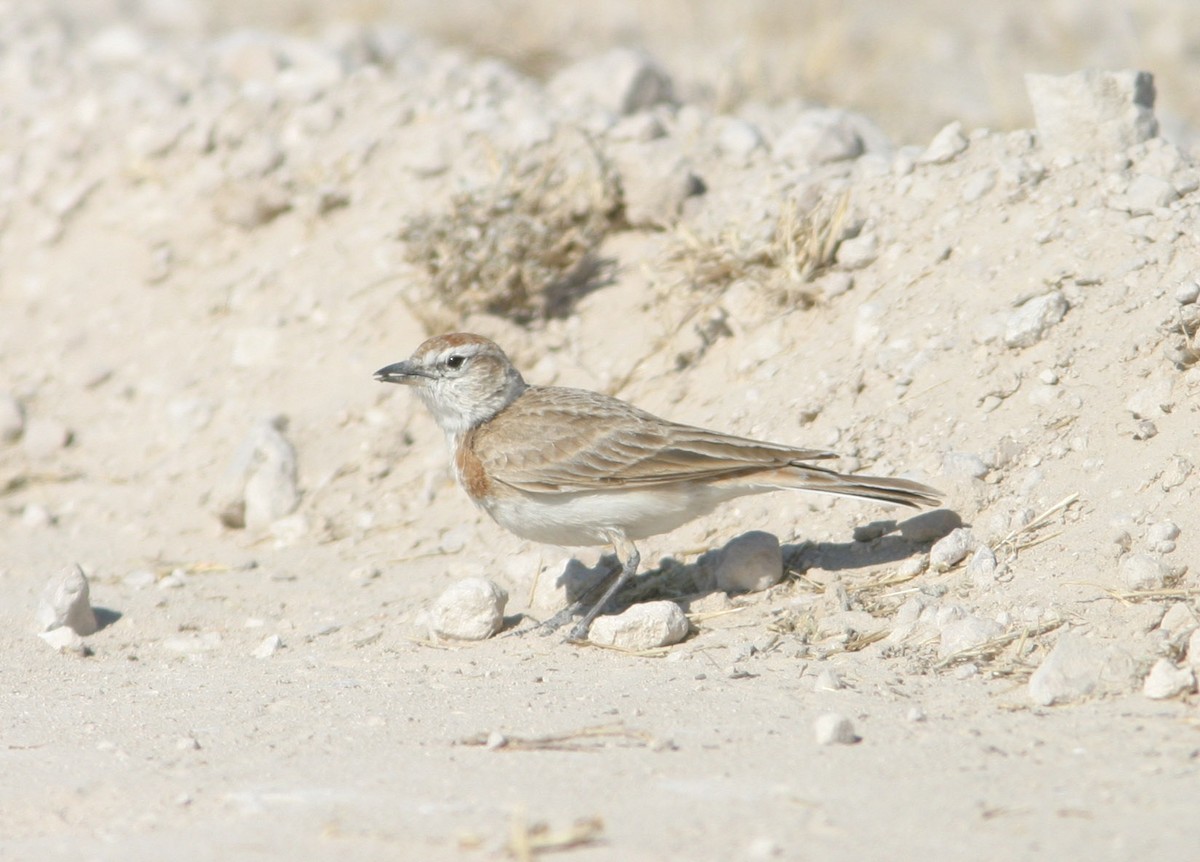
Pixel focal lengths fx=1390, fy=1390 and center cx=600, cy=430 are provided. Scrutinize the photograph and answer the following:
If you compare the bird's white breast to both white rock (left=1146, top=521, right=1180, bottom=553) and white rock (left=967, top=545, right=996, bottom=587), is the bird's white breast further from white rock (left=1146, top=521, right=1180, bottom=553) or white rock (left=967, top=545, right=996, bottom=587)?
white rock (left=1146, top=521, right=1180, bottom=553)

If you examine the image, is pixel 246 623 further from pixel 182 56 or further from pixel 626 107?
pixel 182 56

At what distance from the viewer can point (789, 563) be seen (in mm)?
5922

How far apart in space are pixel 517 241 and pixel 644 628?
119 inches

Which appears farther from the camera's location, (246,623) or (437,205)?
(437,205)

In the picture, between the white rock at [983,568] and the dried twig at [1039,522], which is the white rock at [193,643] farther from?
the dried twig at [1039,522]

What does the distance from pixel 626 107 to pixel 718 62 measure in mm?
2049

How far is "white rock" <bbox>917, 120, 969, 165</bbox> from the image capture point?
7234mm

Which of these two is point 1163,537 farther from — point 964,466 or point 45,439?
point 45,439

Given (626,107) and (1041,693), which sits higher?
(626,107)

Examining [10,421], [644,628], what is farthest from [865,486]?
[10,421]

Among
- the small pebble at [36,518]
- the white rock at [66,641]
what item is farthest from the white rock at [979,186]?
the small pebble at [36,518]

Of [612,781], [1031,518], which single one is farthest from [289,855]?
[1031,518]

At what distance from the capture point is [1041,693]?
427 cm

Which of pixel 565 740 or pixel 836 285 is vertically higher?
pixel 836 285
